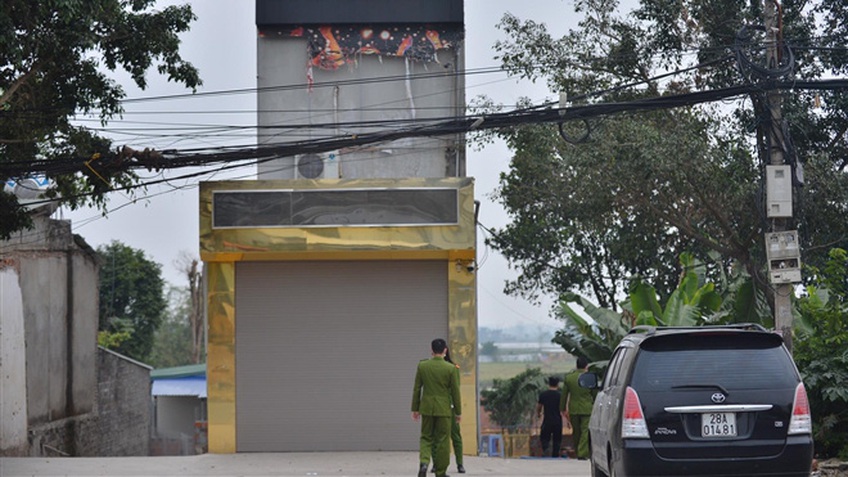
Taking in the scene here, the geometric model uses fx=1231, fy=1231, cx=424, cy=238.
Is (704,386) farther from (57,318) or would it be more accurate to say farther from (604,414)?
(57,318)

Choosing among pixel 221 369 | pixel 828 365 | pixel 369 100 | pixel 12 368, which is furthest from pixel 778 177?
pixel 12 368

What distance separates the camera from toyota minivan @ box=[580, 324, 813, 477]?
1072 cm

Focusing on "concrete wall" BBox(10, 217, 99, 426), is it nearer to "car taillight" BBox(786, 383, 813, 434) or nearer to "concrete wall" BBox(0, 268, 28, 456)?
"concrete wall" BBox(0, 268, 28, 456)

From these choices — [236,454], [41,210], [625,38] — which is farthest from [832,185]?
[41,210]

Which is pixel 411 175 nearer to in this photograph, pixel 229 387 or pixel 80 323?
pixel 229 387

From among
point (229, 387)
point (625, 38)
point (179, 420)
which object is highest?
point (625, 38)

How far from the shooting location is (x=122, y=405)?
32000 millimetres

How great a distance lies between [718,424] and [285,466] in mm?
8959

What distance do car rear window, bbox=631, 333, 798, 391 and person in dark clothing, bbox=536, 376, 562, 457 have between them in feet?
41.7

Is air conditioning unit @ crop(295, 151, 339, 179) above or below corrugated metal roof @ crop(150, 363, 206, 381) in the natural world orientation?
above

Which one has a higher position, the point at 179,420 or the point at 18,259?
the point at 18,259

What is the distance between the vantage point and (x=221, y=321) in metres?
20.3

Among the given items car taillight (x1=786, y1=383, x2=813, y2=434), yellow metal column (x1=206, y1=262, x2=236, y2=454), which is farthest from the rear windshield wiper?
yellow metal column (x1=206, y1=262, x2=236, y2=454)

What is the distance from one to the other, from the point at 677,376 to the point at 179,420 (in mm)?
39514
